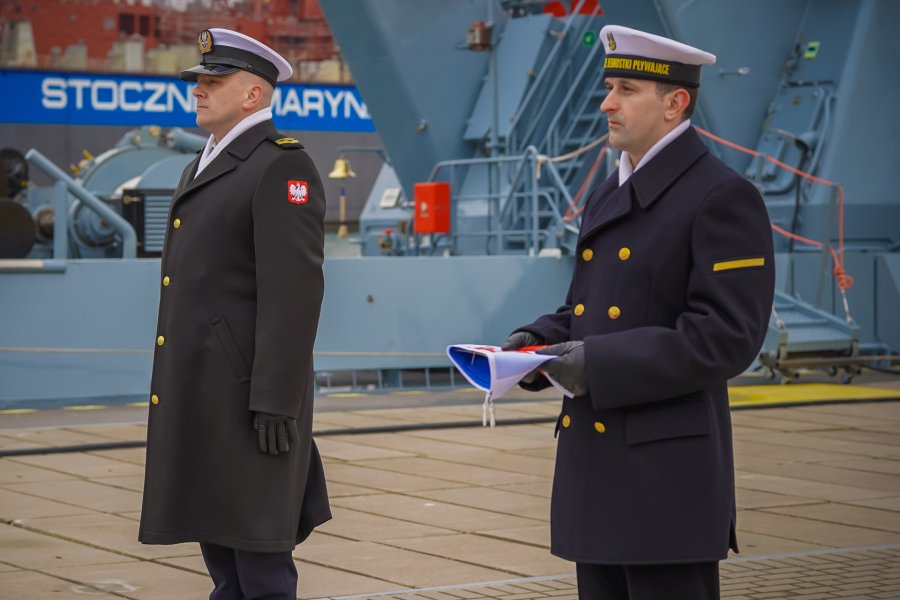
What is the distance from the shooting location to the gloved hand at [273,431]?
12.9 ft

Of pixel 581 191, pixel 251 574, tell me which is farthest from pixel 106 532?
pixel 581 191

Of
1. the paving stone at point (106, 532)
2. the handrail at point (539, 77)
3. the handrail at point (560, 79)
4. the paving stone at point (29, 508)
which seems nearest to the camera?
the paving stone at point (106, 532)

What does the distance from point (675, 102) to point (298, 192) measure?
3.94 ft

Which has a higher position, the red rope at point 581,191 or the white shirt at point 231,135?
the red rope at point 581,191

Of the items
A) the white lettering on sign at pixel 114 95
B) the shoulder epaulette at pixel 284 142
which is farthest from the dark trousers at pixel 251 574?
the white lettering on sign at pixel 114 95

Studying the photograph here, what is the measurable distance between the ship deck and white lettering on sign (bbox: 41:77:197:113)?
42.5 feet

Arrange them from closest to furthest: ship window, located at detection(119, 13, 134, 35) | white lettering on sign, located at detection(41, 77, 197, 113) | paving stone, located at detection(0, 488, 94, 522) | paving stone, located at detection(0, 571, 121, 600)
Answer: paving stone, located at detection(0, 571, 121, 600)
paving stone, located at detection(0, 488, 94, 522)
white lettering on sign, located at detection(41, 77, 197, 113)
ship window, located at detection(119, 13, 134, 35)

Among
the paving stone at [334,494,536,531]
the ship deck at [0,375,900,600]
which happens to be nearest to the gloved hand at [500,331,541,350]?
the ship deck at [0,375,900,600]

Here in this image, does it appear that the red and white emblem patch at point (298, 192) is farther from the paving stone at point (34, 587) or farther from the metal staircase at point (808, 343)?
the metal staircase at point (808, 343)

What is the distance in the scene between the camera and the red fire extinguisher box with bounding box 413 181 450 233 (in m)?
14.9

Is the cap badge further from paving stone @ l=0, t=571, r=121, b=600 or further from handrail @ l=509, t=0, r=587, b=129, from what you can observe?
handrail @ l=509, t=0, r=587, b=129

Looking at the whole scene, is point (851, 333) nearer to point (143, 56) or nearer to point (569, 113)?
point (569, 113)

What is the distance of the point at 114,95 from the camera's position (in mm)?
24609

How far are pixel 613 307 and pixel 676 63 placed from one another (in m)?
0.53
